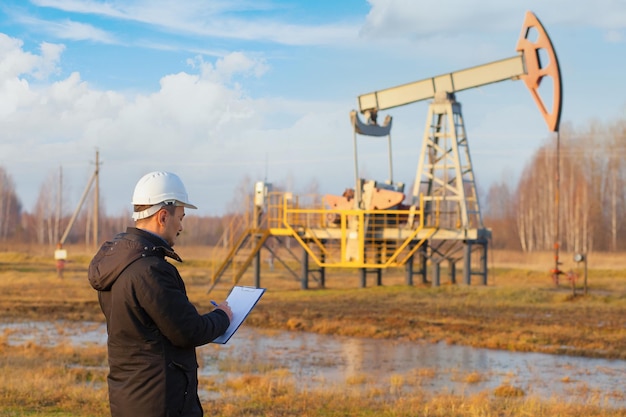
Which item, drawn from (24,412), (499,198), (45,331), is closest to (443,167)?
(45,331)

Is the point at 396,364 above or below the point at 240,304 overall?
below

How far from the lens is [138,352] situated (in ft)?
13.9

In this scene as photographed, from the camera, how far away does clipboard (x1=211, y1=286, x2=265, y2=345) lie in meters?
4.54

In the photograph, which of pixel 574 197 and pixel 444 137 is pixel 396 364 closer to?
pixel 444 137

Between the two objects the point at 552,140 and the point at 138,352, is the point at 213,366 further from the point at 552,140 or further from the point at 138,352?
the point at 552,140

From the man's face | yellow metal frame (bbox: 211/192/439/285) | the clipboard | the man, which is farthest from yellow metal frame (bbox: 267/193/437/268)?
the man

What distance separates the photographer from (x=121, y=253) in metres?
4.24

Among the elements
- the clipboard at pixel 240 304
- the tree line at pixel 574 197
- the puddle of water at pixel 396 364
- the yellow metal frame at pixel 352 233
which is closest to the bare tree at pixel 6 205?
the tree line at pixel 574 197

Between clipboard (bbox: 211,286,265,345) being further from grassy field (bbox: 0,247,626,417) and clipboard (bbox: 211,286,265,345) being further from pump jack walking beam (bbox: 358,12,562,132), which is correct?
pump jack walking beam (bbox: 358,12,562,132)

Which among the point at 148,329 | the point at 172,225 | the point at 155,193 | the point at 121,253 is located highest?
the point at 155,193

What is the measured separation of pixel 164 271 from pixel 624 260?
51.6 meters

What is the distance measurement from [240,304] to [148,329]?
0.59m

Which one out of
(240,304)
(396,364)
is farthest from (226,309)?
(396,364)

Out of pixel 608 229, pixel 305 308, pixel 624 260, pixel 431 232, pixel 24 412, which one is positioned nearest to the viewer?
pixel 24 412
